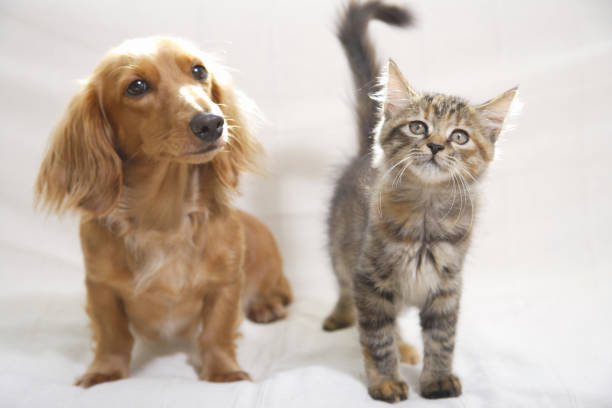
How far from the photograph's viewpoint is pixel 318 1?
216cm

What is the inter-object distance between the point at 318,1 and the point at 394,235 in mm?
1085

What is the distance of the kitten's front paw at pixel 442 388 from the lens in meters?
1.48

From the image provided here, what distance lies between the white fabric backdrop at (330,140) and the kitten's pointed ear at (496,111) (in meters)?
0.61

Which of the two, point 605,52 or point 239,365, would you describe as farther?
point 605,52

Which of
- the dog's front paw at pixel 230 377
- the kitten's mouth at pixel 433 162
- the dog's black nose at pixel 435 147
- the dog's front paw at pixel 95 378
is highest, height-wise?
the dog's black nose at pixel 435 147

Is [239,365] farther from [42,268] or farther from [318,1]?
[318,1]

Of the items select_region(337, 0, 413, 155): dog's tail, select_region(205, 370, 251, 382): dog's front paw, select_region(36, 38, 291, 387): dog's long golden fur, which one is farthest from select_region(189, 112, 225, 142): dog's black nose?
select_region(205, 370, 251, 382): dog's front paw

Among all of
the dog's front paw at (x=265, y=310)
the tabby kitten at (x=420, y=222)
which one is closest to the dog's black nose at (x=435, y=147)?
the tabby kitten at (x=420, y=222)

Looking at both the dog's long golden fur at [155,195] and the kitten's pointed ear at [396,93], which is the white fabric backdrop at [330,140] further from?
the kitten's pointed ear at [396,93]

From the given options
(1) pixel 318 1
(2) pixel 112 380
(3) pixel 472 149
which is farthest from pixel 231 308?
(1) pixel 318 1

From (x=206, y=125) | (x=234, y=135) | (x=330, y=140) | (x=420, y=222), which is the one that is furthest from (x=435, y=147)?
(x=330, y=140)

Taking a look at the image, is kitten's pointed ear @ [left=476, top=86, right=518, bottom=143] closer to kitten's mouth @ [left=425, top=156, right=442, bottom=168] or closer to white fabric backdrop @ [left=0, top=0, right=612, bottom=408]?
kitten's mouth @ [left=425, top=156, right=442, bottom=168]

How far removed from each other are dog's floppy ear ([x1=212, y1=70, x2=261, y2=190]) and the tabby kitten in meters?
0.40

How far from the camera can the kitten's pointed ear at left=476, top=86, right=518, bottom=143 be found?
139 centimetres
